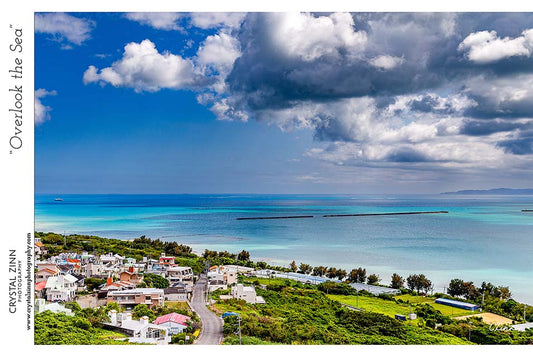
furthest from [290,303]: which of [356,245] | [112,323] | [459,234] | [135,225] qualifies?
[135,225]

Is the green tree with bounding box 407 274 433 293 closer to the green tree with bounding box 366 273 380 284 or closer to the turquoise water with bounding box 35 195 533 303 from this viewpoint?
A: the turquoise water with bounding box 35 195 533 303

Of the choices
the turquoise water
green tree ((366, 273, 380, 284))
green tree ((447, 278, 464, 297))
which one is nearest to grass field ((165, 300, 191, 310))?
the turquoise water

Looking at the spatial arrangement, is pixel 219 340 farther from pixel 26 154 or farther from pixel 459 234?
pixel 459 234

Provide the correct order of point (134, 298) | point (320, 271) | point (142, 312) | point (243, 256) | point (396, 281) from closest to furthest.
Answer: point (142, 312), point (134, 298), point (396, 281), point (320, 271), point (243, 256)

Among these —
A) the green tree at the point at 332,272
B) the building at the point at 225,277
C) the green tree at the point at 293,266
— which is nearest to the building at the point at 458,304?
the green tree at the point at 332,272

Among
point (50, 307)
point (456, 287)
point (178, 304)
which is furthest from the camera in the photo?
point (456, 287)

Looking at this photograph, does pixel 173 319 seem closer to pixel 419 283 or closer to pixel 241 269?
pixel 241 269

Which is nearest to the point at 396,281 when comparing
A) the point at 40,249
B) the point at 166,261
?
the point at 166,261

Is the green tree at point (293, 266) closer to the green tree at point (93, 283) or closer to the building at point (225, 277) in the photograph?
the building at point (225, 277)
